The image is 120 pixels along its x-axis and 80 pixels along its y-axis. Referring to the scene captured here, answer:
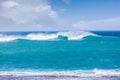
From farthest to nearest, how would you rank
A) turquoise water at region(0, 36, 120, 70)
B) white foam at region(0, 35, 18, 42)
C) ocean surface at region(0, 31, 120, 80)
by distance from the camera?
white foam at region(0, 35, 18, 42) → turquoise water at region(0, 36, 120, 70) → ocean surface at region(0, 31, 120, 80)

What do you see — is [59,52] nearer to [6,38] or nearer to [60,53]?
[60,53]

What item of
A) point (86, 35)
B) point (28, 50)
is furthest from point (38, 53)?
point (86, 35)

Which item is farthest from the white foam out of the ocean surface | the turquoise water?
the turquoise water

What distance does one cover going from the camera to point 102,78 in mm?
7340

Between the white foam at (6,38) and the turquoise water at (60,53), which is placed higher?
the white foam at (6,38)

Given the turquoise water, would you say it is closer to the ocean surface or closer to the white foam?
the ocean surface

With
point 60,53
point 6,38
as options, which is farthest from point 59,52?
point 6,38

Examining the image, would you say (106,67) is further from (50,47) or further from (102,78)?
(50,47)

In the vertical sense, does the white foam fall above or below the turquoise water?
above

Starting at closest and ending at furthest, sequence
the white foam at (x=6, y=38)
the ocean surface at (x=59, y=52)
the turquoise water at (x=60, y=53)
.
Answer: the ocean surface at (x=59, y=52) < the turquoise water at (x=60, y=53) < the white foam at (x=6, y=38)

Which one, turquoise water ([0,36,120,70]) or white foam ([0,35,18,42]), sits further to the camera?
white foam ([0,35,18,42])

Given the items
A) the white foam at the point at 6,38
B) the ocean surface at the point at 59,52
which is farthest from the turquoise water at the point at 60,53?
the white foam at the point at 6,38

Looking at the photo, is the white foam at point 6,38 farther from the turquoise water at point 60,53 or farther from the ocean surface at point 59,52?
the turquoise water at point 60,53

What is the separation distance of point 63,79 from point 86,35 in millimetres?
16083
